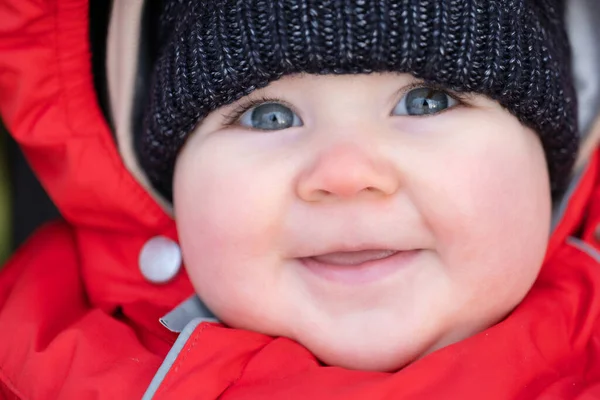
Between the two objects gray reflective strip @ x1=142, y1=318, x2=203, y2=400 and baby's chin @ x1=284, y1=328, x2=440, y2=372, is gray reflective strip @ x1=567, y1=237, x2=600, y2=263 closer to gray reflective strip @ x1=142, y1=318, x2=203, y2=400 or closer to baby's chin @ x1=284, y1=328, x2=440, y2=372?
baby's chin @ x1=284, y1=328, x2=440, y2=372

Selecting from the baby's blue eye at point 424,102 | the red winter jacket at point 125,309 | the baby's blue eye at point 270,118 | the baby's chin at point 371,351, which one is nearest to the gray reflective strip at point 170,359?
the red winter jacket at point 125,309

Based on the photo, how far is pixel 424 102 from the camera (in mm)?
1064

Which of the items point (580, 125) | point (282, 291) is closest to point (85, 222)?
point (282, 291)

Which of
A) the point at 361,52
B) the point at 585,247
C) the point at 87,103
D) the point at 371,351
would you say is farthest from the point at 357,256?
the point at 87,103

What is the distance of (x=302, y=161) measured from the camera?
40.1 inches

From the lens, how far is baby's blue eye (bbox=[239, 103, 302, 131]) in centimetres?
108

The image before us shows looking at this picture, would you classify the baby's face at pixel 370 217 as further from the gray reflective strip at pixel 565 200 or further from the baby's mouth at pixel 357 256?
the gray reflective strip at pixel 565 200

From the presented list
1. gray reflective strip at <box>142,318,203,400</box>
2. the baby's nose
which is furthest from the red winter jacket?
the baby's nose

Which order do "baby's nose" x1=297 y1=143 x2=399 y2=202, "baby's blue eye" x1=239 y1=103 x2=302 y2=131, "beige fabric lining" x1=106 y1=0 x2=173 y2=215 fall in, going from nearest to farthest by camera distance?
"baby's nose" x1=297 y1=143 x2=399 y2=202 → "baby's blue eye" x1=239 y1=103 x2=302 y2=131 → "beige fabric lining" x1=106 y1=0 x2=173 y2=215

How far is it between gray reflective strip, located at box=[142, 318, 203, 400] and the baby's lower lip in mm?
182

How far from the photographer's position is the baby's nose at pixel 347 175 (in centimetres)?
96

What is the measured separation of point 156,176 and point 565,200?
24.9 inches

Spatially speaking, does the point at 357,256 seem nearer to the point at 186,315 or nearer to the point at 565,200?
the point at 186,315

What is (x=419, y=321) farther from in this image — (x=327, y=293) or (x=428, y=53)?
(x=428, y=53)
